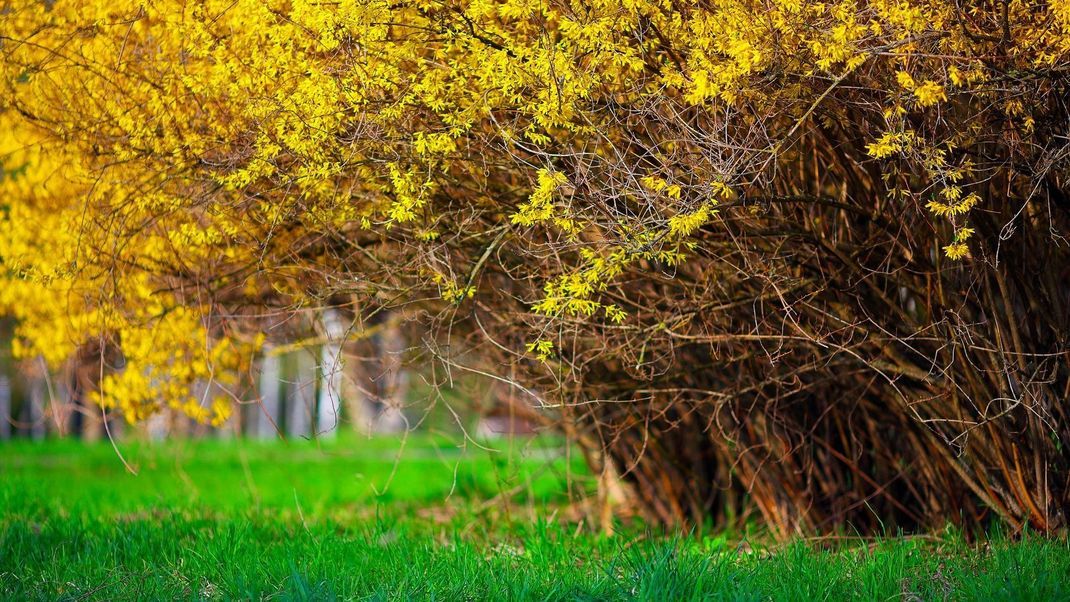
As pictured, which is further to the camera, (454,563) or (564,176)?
(454,563)

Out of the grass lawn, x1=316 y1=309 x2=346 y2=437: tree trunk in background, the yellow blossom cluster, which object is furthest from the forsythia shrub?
the grass lawn

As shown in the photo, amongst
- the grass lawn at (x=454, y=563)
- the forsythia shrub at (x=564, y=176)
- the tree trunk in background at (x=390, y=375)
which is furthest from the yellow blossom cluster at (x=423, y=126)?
the grass lawn at (x=454, y=563)

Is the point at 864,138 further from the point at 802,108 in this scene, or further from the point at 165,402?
the point at 165,402

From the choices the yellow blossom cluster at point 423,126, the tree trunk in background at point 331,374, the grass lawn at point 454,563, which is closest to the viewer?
the grass lawn at point 454,563

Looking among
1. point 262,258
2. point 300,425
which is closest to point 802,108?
point 262,258

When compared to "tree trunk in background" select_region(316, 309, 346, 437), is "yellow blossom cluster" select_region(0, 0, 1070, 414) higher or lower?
higher

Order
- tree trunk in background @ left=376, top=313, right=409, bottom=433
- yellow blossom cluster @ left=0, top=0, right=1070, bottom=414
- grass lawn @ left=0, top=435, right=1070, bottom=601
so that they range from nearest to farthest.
Answer: grass lawn @ left=0, top=435, right=1070, bottom=601
yellow blossom cluster @ left=0, top=0, right=1070, bottom=414
tree trunk in background @ left=376, top=313, right=409, bottom=433

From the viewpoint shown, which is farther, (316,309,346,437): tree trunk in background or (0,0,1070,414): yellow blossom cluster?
(316,309,346,437): tree trunk in background

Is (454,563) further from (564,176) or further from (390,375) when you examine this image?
(390,375)

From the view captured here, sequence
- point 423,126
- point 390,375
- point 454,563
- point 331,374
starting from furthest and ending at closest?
point 390,375, point 331,374, point 423,126, point 454,563

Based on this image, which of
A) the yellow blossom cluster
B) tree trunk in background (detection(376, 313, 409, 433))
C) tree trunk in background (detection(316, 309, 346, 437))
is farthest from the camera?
tree trunk in background (detection(376, 313, 409, 433))

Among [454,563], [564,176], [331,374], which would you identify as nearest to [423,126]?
[564,176]

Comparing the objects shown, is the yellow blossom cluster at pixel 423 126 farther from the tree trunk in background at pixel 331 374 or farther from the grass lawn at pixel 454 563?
the grass lawn at pixel 454 563

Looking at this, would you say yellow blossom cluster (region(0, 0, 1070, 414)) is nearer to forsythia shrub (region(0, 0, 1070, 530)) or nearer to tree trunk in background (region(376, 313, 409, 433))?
forsythia shrub (region(0, 0, 1070, 530))
